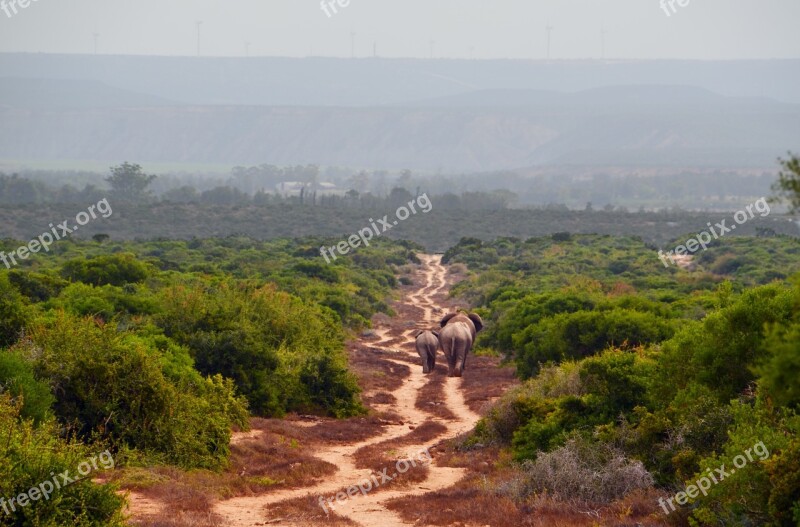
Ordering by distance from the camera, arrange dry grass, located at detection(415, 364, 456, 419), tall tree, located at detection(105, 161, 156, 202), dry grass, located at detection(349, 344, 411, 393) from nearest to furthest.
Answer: dry grass, located at detection(415, 364, 456, 419) < dry grass, located at detection(349, 344, 411, 393) < tall tree, located at detection(105, 161, 156, 202)

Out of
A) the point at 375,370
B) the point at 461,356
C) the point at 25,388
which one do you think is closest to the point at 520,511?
the point at 25,388

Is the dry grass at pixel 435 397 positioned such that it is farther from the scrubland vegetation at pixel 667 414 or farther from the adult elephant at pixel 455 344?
the scrubland vegetation at pixel 667 414

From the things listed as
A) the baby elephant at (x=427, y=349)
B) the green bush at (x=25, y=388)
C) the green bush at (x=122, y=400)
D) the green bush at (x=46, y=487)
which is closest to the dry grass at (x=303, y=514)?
the green bush at (x=122, y=400)

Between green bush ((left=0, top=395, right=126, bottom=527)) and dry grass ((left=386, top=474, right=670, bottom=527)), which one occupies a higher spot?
green bush ((left=0, top=395, right=126, bottom=527))

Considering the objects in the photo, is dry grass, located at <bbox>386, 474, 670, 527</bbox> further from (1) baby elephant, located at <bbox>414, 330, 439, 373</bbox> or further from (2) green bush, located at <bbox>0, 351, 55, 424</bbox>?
(1) baby elephant, located at <bbox>414, 330, 439, 373</bbox>

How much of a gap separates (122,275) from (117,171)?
124978 millimetres

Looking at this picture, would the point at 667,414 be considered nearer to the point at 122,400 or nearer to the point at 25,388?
the point at 122,400

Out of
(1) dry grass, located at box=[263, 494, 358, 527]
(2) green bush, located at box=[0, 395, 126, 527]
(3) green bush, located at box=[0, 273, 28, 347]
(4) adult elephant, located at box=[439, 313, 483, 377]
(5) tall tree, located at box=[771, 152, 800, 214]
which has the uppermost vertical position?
(5) tall tree, located at box=[771, 152, 800, 214]

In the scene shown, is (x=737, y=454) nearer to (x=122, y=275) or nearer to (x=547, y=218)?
(x=122, y=275)

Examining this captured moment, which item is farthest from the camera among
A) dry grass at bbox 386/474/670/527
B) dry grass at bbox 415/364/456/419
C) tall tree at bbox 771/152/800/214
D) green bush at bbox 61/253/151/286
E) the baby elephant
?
green bush at bbox 61/253/151/286

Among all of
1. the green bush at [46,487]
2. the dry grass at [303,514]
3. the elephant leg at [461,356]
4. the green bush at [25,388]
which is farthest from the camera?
the elephant leg at [461,356]

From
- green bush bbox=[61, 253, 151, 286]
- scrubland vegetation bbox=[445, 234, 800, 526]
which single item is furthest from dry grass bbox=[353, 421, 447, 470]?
green bush bbox=[61, 253, 151, 286]

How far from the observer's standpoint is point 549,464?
51.2 ft

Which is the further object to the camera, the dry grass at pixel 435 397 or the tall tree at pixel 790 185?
the dry grass at pixel 435 397
